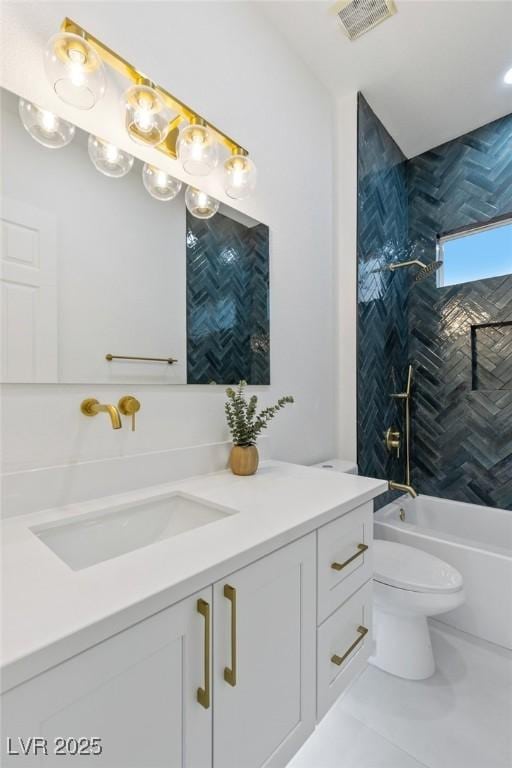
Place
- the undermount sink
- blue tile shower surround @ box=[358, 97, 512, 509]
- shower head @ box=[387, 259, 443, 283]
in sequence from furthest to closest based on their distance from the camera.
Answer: shower head @ box=[387, 259, 443, 283], blue tile shower surround @ box=[358, 97, 512, 509], the undermount sink

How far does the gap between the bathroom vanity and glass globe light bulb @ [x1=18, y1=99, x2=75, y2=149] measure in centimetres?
97

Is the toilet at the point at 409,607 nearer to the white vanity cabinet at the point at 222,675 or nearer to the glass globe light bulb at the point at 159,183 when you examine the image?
the white vanity cabinet at the point at 222,675

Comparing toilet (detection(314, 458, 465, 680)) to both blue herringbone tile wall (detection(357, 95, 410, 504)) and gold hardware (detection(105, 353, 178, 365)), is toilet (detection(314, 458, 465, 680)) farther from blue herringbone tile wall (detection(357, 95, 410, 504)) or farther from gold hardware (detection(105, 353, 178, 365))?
gold hardware (detection(105, 353, 178, 365))

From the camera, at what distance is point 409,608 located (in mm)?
1527

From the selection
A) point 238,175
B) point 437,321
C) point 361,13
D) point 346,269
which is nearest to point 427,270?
point 437,321

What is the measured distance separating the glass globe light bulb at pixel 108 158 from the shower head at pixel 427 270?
2.11 metres

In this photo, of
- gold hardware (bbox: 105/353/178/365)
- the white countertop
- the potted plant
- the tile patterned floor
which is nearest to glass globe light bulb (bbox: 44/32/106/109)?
gold hardware (bbox: 105/353/178/365)

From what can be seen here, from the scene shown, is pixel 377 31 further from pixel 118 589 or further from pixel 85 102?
pixel 118 589

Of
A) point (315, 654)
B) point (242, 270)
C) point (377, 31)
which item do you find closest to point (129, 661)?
point (315, 654)

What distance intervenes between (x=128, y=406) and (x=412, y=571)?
1.48m

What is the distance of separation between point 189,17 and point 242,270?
0.91 m

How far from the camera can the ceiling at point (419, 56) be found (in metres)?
1.70

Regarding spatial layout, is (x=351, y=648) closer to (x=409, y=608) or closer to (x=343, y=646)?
(x=343, y=646)

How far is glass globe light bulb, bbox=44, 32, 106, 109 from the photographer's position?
35.1 inches
